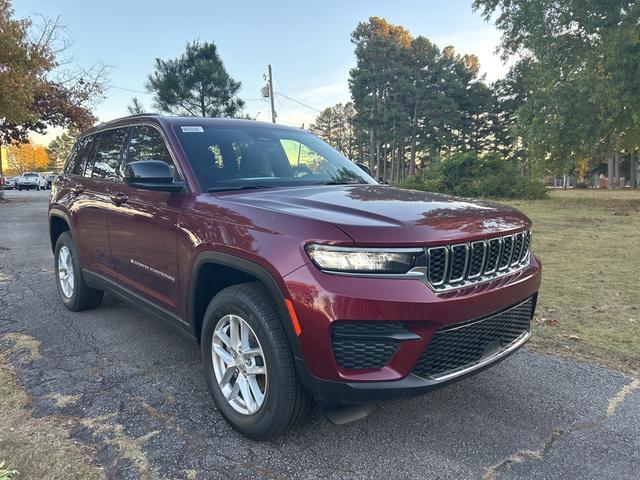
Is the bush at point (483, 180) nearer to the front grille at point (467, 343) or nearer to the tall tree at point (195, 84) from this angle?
the tall tree at point (195, 84)

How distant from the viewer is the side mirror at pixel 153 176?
2967mm


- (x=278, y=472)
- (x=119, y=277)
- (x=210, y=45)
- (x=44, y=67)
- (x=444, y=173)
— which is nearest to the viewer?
(x=278, y=472)

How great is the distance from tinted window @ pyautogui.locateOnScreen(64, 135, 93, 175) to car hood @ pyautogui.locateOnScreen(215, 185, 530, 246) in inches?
105

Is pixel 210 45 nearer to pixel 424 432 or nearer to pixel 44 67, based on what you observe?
pixel 44 67

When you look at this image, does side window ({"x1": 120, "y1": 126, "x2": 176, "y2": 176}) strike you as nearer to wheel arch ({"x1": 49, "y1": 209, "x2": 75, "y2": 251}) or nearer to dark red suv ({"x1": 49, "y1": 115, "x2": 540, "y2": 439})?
dark red suv ({"x1": 49, "y1": 115, "x2": 540, "y2": 439})

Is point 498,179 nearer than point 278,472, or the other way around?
point 278,472

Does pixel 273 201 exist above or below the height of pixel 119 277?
above

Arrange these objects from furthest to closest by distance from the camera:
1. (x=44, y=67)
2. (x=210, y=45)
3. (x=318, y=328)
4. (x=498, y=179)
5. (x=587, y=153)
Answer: (x=210, y=45) → (x=498, y=179) → (x=587, y=153) → (x=44, y=67) → (x=318, y=328)

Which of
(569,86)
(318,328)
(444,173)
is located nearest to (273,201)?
(318,328)

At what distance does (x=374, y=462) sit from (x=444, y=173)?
24.1 metres

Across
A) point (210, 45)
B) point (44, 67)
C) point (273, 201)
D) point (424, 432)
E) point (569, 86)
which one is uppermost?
point (210, 45)

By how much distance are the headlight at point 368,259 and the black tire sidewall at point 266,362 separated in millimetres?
478

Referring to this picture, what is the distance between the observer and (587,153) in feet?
67.2

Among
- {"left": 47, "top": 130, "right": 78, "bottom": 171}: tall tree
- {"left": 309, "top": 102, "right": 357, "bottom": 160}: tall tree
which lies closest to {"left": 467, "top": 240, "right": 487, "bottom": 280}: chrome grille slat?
{"left": 309, "top": 102, "right": 357, "bottom": 160}: tall tree
